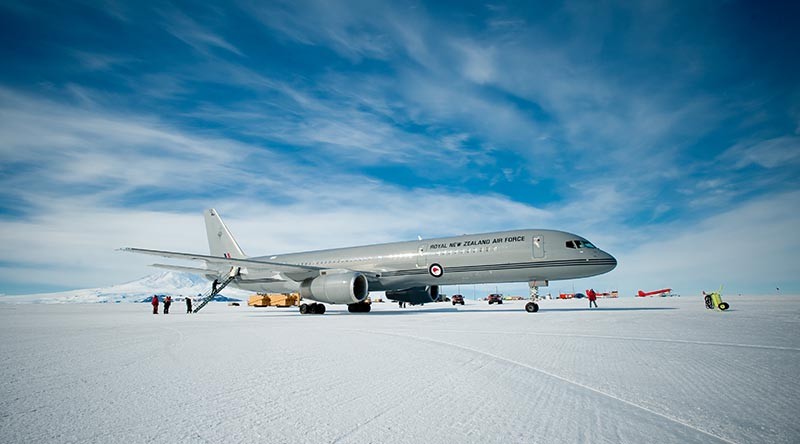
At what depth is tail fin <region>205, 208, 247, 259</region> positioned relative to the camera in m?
30.1

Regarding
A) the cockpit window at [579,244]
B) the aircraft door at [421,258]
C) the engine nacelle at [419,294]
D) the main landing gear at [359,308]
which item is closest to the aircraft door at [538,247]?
the cockpit window at [579,244]

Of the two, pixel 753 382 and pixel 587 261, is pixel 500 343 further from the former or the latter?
pixel 587 261

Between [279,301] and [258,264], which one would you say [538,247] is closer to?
[258,264]

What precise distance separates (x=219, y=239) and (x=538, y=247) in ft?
78.4

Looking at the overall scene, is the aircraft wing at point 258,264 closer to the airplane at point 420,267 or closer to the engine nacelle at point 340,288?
the airplane at point 420,267

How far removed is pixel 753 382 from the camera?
3.93 meters

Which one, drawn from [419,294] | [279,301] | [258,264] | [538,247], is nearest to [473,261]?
[538,247]

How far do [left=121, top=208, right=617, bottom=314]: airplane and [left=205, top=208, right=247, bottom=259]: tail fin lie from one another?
304cm

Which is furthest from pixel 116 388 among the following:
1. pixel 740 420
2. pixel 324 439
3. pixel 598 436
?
pixel 740 420

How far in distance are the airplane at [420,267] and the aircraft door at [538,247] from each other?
0.15ft

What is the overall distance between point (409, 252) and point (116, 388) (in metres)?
19.3

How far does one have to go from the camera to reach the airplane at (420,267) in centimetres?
1922

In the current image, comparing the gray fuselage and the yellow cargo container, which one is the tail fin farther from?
the yellow cargo container

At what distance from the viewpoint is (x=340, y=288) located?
779 inches
